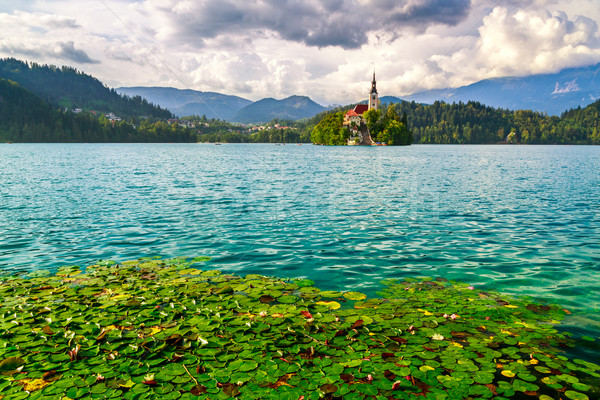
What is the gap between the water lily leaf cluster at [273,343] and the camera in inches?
238

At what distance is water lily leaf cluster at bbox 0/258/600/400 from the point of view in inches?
238

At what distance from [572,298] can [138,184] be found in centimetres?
3948

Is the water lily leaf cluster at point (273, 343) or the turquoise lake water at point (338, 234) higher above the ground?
the water lily leaf cluster at point (273, 343)

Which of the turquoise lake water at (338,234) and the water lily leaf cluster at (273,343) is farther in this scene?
the turquoise lake water at (338,234)

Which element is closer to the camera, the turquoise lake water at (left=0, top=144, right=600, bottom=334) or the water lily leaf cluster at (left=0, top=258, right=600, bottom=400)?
the water lily leaf cluster at (left=0, top=258, right=600, bottom=400)

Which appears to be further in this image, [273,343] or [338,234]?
[338,234]

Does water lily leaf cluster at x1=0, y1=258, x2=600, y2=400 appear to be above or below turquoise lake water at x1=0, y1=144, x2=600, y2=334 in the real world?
above

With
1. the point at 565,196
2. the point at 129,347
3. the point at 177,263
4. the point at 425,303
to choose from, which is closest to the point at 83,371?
the point at 129,347

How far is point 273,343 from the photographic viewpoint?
7625 mm

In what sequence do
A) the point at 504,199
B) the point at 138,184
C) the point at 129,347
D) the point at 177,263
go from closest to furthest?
the point at 129,347, the point at 177,263, the point at 504,199, the point at 138,184

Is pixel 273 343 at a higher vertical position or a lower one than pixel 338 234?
higher

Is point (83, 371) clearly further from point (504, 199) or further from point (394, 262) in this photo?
point (504, 199)

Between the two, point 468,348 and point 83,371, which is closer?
point 83,371

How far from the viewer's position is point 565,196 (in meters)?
32.5
